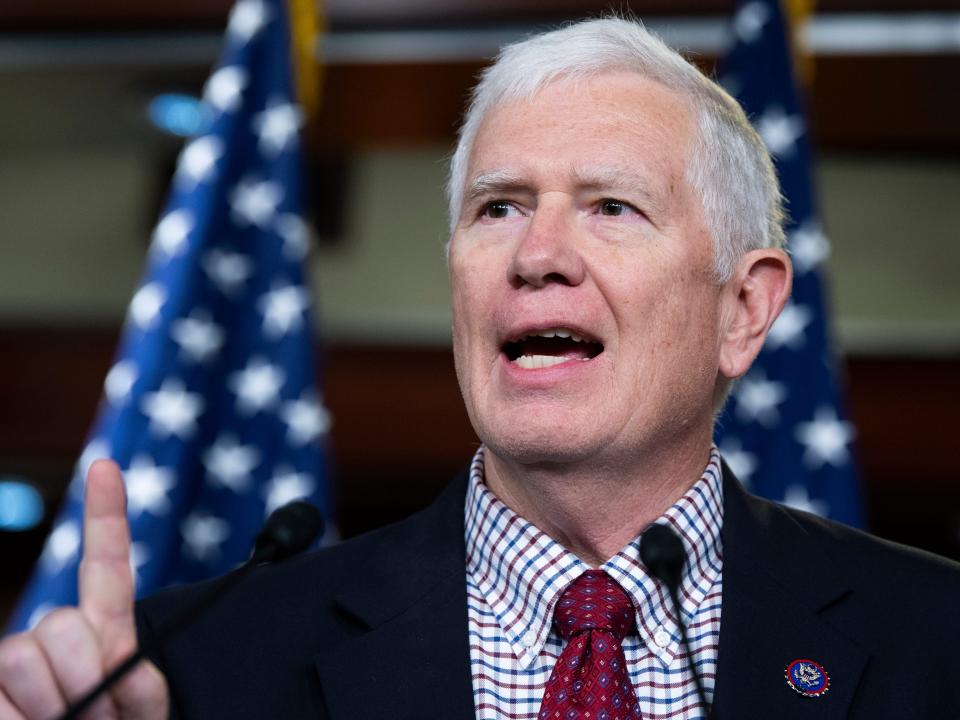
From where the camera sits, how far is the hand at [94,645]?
1252mm

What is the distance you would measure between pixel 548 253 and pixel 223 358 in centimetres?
132

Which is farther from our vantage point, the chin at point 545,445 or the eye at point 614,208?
the eye at point 614,208

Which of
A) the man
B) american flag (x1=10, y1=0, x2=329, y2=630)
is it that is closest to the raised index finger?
the man

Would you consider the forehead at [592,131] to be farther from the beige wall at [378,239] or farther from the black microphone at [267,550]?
the beige wall at [378,239]

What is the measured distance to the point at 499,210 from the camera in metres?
1.85

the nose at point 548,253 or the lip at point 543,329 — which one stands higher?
the nose at point 548,253

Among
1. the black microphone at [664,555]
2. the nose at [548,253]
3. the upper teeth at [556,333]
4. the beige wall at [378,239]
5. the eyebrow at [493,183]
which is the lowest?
the black microphone at [664,555]

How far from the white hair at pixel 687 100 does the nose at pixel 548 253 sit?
0.69 feet

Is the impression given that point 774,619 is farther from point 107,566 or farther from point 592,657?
point 107,566

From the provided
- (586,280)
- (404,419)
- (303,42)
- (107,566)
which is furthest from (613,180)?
(404,419)

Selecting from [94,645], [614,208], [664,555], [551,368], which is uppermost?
[614,208]

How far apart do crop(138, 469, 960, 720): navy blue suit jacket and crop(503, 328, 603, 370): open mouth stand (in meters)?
0.26

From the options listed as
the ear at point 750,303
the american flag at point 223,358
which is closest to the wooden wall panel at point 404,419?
the american flag at point 223,358

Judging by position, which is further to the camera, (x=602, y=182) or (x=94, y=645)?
(x=602, y=182)
